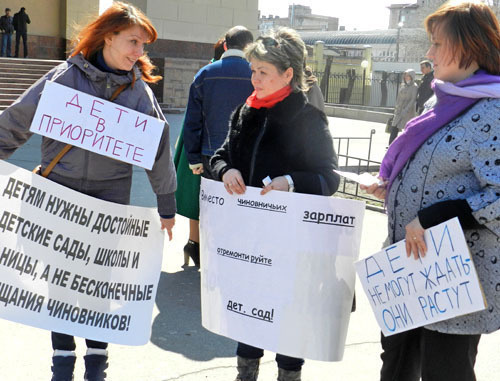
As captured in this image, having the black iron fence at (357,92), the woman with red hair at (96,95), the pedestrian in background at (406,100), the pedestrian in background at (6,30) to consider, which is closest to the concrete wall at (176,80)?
the pedestrian in background at (6,30)

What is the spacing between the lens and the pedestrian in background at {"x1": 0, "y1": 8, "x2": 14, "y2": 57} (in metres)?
23.1

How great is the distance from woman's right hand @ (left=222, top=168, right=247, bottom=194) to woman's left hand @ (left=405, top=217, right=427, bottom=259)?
0.79m

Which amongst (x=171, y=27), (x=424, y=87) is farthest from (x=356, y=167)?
(x=171, y=27)

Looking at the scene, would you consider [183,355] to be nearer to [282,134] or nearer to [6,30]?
[282,134]

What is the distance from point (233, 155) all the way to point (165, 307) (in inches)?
69.3

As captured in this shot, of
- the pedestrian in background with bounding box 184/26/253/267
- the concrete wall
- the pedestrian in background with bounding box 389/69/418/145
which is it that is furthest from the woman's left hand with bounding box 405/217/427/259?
the concrete wall

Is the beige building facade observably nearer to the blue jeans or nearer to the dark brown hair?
the blue jeans

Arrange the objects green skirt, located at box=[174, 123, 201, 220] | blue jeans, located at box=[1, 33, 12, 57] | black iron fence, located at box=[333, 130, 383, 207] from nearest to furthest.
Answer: green skirt, located at box=[174, 123, 201, 220] < black iron fence, located at box=[333, 130, 383, 207] < blue jeans, located at box=[1, 33, 12, 57]

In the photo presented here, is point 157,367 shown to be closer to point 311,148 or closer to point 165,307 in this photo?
point 165,307

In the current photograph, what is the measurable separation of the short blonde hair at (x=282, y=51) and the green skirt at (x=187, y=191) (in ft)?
7.48

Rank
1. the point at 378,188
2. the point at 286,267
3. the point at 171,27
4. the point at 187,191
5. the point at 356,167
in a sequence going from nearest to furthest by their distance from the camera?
the point at 378,188 < the point at 286,267 < the point at 187,191 < the point at 356,167 < the point at 171,27

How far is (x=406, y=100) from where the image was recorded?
13.6 m

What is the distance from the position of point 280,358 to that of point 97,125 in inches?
54.1

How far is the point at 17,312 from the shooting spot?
3.00 meters
